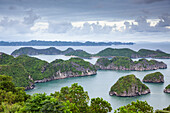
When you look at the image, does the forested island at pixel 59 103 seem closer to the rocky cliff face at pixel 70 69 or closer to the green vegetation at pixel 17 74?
the green vegetation at pixel 17 74

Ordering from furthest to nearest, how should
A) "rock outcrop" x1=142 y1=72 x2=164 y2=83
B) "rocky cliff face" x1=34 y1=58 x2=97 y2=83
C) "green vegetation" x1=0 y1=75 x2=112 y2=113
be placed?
"rocky cliff face" x1=34 y1=58 x2=97 y2=83
"rock outcrop" x1=142 y1=72 x2=164 y2=83
"green vegetation" x1=0 y1=75 x2=112 y2=113

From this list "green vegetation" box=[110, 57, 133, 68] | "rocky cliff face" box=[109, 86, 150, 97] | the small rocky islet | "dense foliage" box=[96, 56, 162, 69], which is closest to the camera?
"rocky cliff face" box=[109, 86, 150, 97]

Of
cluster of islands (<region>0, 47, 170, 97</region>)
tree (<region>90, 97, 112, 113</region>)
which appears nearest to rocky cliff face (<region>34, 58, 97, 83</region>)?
cluster of islands (<region>0, 47, 170, 97</region>)

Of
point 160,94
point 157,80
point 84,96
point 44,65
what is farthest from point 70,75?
point 84,96

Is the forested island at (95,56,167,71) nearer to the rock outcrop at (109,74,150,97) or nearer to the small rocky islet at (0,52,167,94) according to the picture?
the small rocky islet at (0,52,167,94)

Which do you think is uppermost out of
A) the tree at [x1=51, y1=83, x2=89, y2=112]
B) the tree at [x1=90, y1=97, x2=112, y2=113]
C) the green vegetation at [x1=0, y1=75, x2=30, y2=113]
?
the green vegetation at [x1=0, y1=75, x2=30, y2=113]

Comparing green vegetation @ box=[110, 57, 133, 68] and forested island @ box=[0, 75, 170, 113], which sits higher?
forested island @ box=[0, 75, 170, 113]

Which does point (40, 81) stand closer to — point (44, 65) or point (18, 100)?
point (44, 65)
